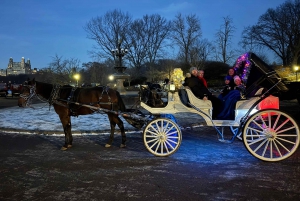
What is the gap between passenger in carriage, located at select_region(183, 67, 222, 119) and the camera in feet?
20.4

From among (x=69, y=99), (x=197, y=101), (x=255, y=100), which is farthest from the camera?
(x=69, y=99)

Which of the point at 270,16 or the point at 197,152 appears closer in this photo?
the point at 197,152

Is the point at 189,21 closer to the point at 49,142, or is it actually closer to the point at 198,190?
the point at 49,142

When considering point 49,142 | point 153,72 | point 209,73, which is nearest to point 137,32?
point 153,72

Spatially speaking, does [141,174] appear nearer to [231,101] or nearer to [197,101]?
[197,101]

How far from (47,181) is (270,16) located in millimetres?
47861

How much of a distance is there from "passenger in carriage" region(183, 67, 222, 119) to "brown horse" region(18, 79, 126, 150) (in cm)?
207

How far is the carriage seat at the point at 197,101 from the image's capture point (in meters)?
6.05

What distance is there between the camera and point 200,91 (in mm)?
6215

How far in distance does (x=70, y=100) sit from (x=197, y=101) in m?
3.30

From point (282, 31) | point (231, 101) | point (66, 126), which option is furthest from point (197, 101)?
point (282, 31)

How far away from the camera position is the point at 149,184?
439 centimetres

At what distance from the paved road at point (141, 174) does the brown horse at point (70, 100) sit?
79 centimetres

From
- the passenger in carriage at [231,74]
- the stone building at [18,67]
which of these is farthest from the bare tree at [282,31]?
the stone building at [18,67]
